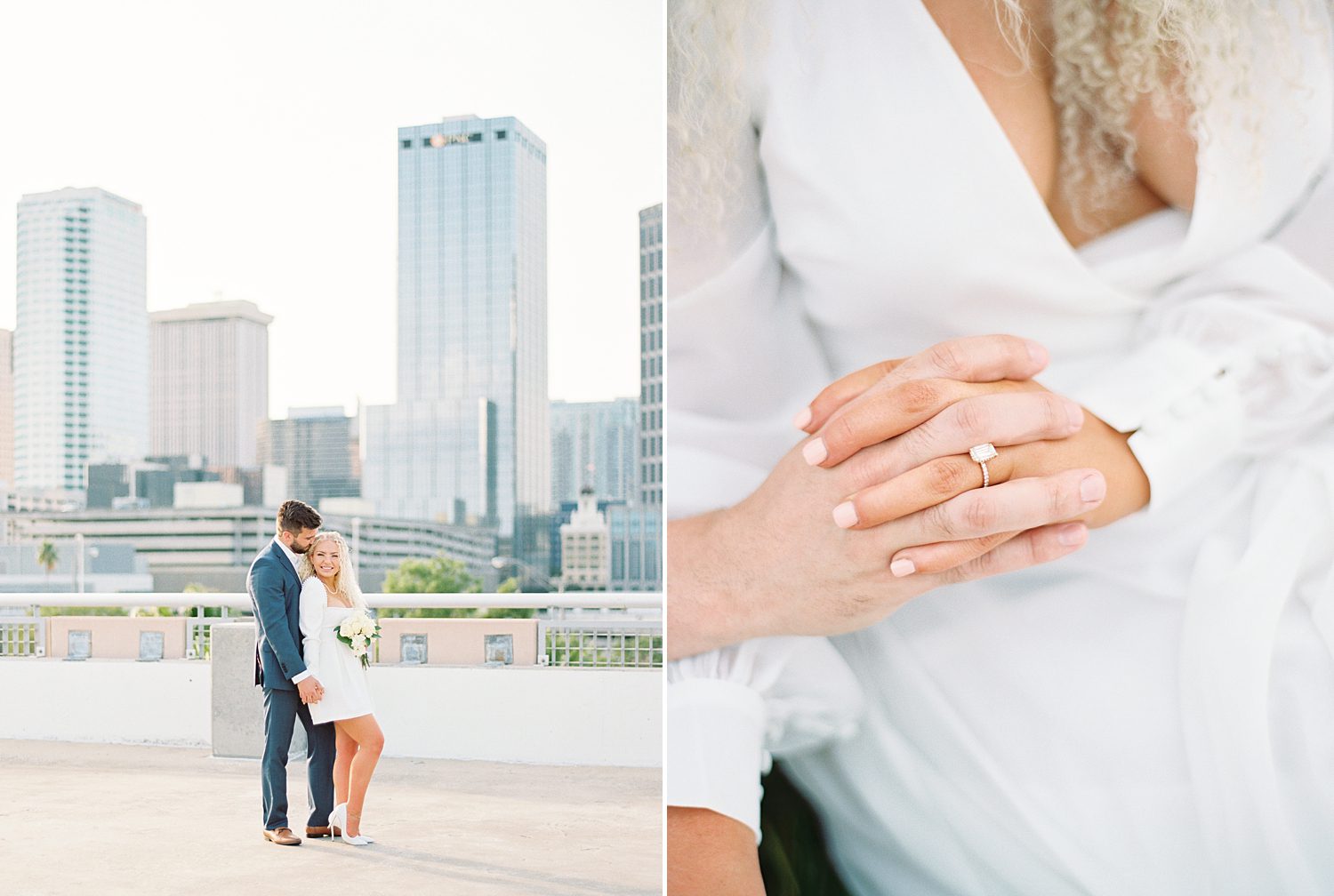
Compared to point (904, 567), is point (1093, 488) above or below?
above

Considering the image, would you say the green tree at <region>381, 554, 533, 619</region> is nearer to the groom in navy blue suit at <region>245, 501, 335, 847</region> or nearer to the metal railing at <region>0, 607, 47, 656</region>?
the metal railing at <region>0, 607, 47, 656</region>

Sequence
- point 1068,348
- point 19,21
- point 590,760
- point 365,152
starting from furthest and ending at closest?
point 365,152 → point 19,21 → point 590,760 → point 1068,348

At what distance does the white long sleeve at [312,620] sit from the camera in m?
4.19

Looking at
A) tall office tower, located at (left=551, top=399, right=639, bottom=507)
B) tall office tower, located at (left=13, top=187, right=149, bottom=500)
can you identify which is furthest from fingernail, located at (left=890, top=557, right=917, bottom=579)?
tall office tower, located at (left=13, top=187, right=149, bottom=500)

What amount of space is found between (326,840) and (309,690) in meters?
0.71

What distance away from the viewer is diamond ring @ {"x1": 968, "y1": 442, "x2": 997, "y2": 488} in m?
1.69

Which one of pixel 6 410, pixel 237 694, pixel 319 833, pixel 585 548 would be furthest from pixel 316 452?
pixel 319 833

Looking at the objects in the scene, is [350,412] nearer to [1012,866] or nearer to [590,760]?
[590,760]

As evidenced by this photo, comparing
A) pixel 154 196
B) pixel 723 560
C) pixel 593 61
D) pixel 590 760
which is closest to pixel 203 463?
pixel 154 196

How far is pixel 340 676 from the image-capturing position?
416cm

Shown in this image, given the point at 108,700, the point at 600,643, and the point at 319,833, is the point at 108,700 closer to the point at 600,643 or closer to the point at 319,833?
the point at 319,833

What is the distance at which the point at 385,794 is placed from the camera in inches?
200

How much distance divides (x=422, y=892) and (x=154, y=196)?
35.9 m

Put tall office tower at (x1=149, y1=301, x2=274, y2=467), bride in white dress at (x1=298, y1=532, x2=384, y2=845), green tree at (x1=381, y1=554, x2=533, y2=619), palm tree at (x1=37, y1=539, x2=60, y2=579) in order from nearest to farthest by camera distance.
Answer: bride in white dress at (x1=298, y1=532, x2=384, y2=845) → green tree at (x1=381, y1=554, x2=533, y2=619) → palm tree at (x1=37, y1=539, x2=60, y2=579) → tall office tower at (x1=149, y1=301, x2=274, y2=467)
